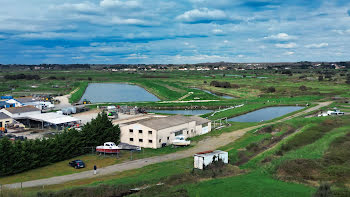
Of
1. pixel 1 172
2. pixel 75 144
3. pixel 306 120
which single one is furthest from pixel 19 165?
pixel 306 120

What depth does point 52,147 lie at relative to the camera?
2795cm

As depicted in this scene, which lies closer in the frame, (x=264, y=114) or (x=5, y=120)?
(x=5, y=120)

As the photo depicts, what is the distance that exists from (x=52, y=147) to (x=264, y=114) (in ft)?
141

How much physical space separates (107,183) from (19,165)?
349 inches

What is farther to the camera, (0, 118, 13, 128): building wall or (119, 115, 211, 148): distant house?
(0, 118, 13, 128): building wall

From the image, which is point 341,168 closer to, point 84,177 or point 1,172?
point 84,177

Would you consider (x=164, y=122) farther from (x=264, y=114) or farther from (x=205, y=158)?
(x=264, y=114)

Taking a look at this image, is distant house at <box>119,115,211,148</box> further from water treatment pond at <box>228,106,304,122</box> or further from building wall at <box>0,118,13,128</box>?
building wall at <box>0,118,13,128</box>

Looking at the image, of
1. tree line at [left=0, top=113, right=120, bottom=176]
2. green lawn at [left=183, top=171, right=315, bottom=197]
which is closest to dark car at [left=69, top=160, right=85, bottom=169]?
tree line at [left=0, top=113, right=120, bottom=176]

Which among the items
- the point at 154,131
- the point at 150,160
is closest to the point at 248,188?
the point at 150,160

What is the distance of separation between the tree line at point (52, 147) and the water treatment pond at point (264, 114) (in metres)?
28.1

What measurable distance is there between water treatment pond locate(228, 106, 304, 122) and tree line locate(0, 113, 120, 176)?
28.1 meters

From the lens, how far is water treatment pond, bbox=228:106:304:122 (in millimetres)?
54688

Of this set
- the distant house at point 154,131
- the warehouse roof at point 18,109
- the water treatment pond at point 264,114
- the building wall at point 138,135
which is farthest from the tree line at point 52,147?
the water treatment pond at point 264,114
